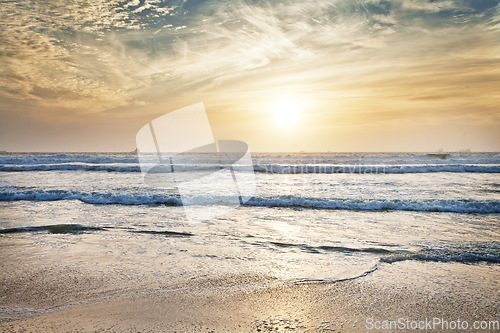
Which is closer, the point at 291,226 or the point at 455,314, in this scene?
the point at 455,314

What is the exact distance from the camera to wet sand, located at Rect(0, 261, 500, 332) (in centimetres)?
236

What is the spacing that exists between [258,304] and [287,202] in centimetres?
627

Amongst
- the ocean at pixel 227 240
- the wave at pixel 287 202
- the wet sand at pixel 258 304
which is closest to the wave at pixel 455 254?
the ocean at pixel 227 240

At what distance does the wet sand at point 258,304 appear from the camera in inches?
92.8

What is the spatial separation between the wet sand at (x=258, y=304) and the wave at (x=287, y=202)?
5.00 m

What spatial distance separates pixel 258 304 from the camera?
2.72m

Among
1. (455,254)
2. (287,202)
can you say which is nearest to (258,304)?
(455,254)

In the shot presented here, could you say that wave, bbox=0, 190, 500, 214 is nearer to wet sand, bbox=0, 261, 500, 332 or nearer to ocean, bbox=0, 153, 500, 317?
ocean, bbox=0, 153, 500, 317

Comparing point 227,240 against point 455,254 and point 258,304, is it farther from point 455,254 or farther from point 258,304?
point 455,254

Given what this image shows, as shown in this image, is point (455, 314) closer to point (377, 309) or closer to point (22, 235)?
point (377, 309)

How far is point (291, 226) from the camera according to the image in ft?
19.9

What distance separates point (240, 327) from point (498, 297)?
265 centimetres

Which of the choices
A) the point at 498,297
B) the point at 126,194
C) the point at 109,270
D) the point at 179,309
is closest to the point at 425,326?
the point at 498,297

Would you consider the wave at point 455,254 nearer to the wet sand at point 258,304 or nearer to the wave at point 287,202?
the wet sand at point 258,304
